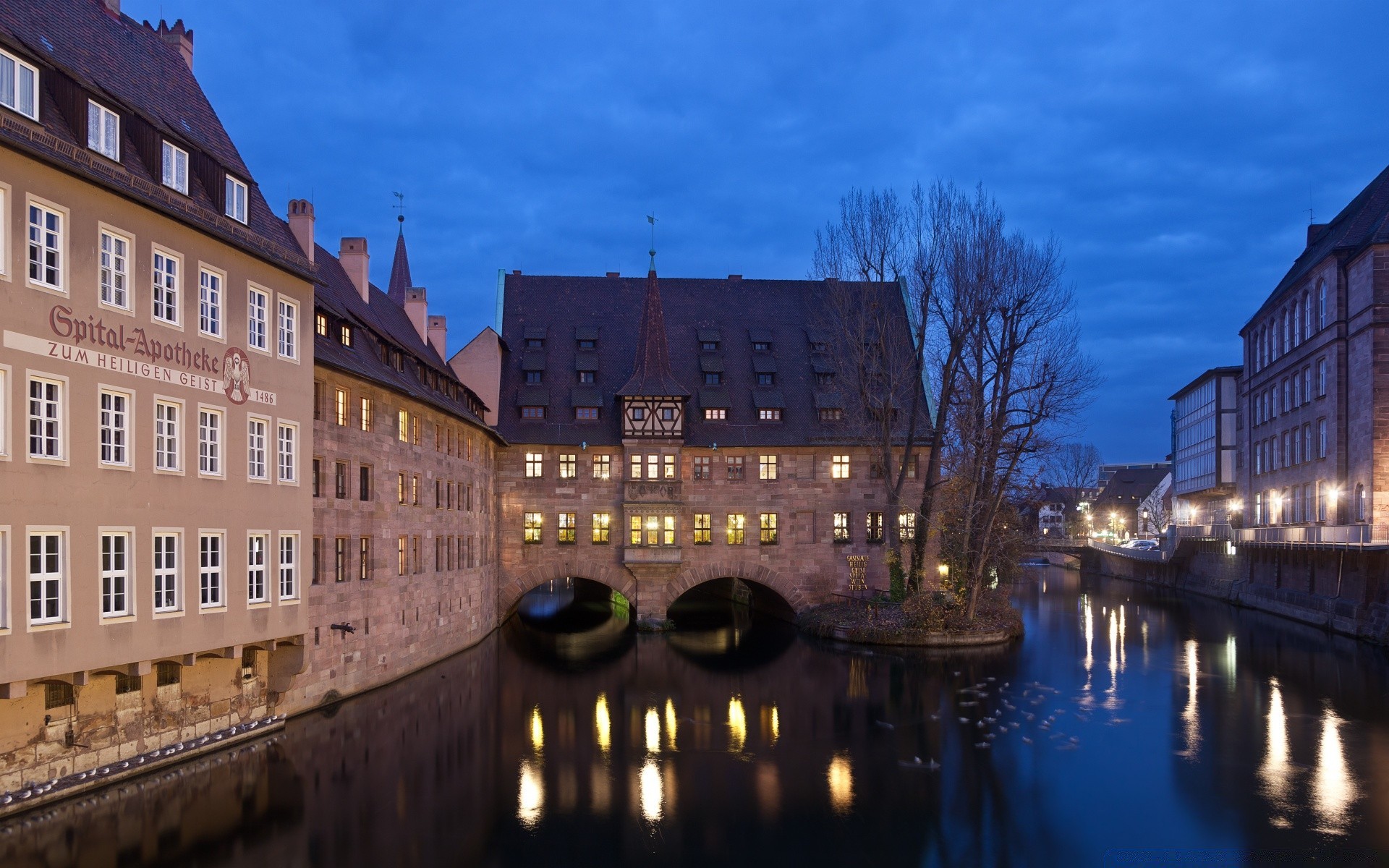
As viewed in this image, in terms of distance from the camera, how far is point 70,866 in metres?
13.7

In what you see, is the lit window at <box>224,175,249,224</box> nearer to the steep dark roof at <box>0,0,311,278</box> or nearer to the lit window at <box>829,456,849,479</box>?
the steep dark roof at <box>0,0,311,278</box>

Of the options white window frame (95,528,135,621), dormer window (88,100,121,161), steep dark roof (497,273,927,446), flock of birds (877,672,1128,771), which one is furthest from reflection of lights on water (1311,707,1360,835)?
steep dark roof (497,273,927,446)

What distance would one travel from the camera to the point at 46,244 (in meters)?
15.2

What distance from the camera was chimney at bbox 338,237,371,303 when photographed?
32656 millimetres

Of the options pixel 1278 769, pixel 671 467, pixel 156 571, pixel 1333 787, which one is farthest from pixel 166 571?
pixel 671 467

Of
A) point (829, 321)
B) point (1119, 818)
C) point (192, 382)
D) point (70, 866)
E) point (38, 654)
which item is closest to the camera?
point (70, 866)

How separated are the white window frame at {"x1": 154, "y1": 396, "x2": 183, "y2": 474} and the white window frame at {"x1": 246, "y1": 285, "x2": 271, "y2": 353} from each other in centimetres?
250

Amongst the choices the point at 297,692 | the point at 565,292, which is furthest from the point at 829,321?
the point at 297,692

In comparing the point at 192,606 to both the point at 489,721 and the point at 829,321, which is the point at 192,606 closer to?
the point at 489,721

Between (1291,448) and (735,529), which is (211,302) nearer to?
(735,529)

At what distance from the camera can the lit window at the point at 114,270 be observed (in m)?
16.3

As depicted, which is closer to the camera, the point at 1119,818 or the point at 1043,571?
the point at 1119,818

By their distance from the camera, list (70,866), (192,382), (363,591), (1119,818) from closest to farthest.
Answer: (70,866) → (1119,818) → (192,382) → (363,591)

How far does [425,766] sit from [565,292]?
31.6 metres
